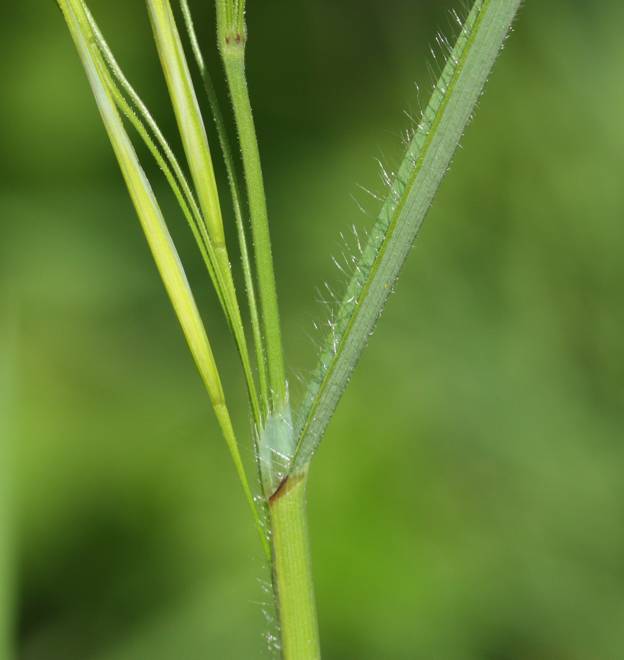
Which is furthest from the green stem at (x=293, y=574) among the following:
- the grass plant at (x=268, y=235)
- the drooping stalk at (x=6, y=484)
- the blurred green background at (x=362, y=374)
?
the blurred green background at (x=362, y=374)

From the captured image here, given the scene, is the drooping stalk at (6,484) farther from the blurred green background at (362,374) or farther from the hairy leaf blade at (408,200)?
the blurred green background at (362,374)

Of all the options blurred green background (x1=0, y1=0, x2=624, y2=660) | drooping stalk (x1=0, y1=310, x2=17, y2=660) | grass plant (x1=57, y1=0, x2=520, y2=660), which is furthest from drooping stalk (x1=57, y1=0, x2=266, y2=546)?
blurred green background (x1=0, y1=0, x2=624, y2=660)

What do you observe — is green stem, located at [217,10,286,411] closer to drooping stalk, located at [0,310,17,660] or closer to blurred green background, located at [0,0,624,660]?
drooping stalk, located at [0,310,17,660]

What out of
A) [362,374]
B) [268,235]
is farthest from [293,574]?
[362,374]

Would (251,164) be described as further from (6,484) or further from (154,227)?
(6,484)

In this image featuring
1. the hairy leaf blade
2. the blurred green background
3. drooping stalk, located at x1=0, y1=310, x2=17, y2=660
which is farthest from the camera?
the blurred green background

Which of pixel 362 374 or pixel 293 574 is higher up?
pixel 293 574

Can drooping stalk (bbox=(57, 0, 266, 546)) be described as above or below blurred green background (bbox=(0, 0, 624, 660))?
above

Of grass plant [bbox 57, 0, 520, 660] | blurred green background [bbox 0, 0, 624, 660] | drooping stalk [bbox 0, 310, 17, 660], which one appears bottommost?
blurred green background [bbox 0, 0, 624, 660]
